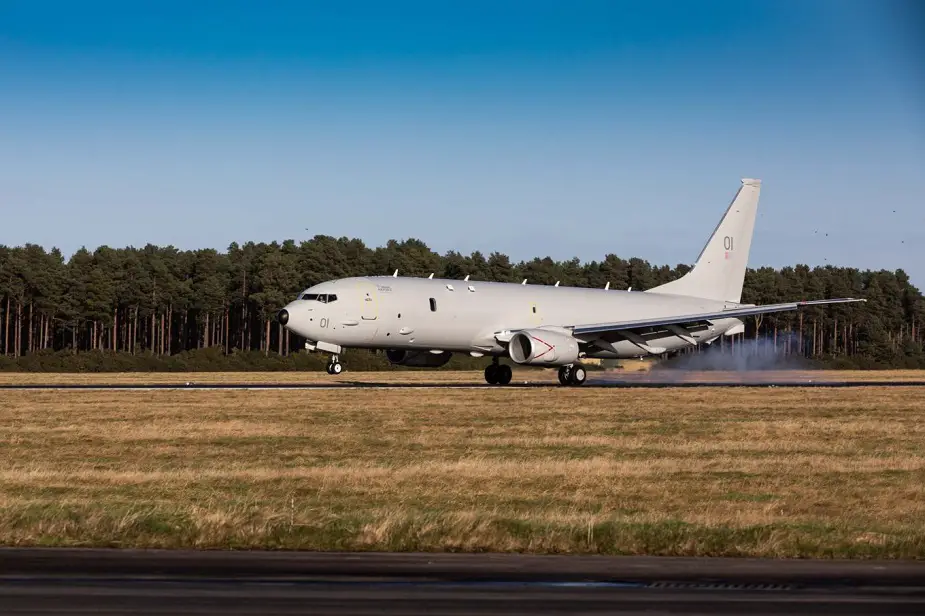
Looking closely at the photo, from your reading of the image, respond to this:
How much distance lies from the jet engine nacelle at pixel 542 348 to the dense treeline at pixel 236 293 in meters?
64.1

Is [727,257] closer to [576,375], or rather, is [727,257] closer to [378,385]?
[576,375]

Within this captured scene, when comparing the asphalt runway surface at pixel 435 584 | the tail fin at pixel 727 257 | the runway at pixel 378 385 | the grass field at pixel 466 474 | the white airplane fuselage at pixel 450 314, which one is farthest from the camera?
the tail fin at pixel 727 257

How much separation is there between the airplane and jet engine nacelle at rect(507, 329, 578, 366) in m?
0.04

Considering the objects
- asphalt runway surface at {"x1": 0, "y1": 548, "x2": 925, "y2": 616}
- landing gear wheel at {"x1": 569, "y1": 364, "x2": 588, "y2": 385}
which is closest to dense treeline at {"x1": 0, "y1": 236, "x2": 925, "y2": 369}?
landing gear wheel at {"x1": 569, "y1": 364, "x2": 588, "y2": 385}

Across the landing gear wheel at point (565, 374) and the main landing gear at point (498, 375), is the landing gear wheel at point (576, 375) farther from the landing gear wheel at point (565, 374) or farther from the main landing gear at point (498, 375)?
the main landing gear at point (498, 375)

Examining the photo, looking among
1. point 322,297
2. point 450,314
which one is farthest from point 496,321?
point 322,297

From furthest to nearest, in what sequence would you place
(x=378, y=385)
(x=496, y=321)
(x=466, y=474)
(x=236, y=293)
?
(x=236, y=293) → (x=378, y=385) → (x=496, y=321) → (x=466, y=474)

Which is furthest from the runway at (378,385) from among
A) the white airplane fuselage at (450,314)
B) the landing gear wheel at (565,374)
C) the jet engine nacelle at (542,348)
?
the jet engine nacelle at (542,348)

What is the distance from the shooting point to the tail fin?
230 ft

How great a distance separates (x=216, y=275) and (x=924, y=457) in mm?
126122

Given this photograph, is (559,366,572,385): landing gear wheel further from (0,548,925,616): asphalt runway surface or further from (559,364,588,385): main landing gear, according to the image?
(0,548,925,616): asphalt runway surface

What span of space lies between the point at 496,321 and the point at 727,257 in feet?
61.0

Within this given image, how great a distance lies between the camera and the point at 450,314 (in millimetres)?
55562

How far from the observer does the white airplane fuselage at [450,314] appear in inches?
2094
